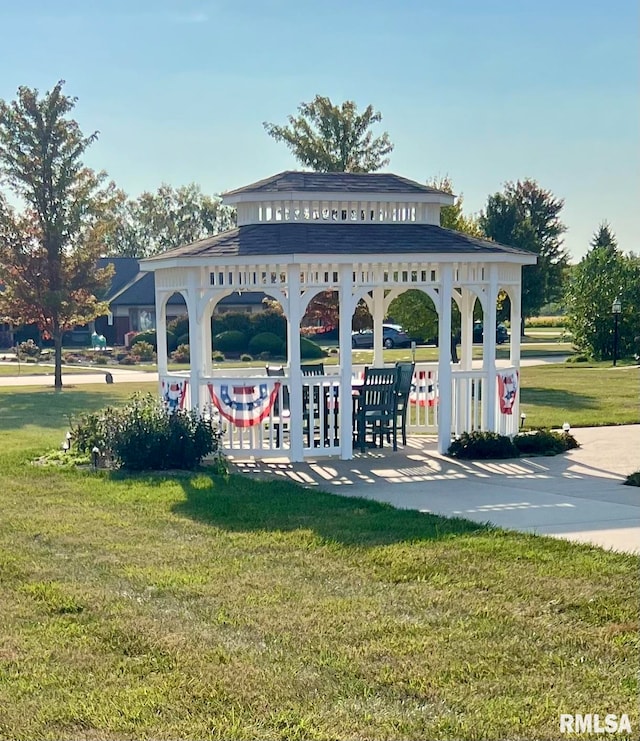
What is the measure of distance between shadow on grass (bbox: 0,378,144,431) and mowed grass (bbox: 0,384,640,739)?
9.04 meters

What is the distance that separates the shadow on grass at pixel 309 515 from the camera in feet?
25.3

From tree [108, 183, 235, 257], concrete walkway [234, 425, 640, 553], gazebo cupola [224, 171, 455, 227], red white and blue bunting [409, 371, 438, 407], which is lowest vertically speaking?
concrete walkway [234, 425, 640, 553]

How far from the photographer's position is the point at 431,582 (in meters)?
6.31

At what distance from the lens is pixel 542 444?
1207cm

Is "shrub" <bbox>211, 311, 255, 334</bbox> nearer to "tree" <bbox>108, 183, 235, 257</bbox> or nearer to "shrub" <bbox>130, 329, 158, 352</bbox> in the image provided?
"shrub" <bbox>130, 329, 158, 352</bbox>

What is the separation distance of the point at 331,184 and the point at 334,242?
1400mm

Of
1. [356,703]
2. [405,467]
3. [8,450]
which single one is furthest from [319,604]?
[8,450]

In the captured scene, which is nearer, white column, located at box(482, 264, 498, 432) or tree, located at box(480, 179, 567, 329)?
white column, located at box(482, 264, 498, 432)

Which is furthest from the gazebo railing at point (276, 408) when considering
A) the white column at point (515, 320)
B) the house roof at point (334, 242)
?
the house roof at point (334, 242)

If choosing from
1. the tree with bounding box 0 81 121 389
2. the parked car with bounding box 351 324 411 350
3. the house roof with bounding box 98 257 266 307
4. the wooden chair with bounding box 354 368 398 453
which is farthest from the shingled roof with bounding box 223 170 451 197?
the house roof with bounding box 98 257 266 307

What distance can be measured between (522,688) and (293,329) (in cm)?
750

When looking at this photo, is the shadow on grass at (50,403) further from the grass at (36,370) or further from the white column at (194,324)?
the white column at (194,324)

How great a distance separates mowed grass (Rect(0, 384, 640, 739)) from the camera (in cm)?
436

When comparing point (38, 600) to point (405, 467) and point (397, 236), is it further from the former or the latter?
point (397, 236)
